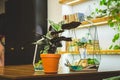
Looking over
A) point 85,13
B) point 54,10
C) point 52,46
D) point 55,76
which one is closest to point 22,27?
point 54,10

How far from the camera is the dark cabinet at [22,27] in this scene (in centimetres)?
514

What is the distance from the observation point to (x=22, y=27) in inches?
222

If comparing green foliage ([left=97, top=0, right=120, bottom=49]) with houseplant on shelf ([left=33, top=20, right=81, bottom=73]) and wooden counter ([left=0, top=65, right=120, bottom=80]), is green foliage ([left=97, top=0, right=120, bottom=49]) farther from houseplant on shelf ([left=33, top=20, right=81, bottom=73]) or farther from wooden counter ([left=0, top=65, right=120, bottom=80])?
houseplant on shelf ([left=33, top=20, right=81, bottom=73])

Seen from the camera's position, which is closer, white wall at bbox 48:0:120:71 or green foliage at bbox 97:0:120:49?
A: green foliage at bbox 97:0:120:49

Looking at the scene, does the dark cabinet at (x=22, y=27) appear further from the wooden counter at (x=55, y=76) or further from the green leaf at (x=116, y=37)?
the wooden counter at (x=55, y=76)

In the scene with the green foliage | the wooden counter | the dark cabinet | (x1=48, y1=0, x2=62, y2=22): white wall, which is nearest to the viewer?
the wooden counter

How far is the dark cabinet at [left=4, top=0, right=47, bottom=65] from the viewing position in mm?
5141

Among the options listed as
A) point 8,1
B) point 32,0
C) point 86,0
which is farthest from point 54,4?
point 8,1

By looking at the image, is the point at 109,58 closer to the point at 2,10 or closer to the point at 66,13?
the point at 66,13

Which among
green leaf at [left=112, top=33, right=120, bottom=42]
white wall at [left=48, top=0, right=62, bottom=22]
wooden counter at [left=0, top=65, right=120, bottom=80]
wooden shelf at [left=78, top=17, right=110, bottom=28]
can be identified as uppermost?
white wall at [left=48, top=0, right=62, bottom=22]

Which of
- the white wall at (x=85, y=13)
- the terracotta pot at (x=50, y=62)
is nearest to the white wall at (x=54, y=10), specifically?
the white wall at (x=85, y=13)

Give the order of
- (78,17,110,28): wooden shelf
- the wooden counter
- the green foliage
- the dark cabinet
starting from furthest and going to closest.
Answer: the dark cabinet < (78,17,110,28): wooden shelf < the green foliage < the wooden counter

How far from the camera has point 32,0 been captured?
5305 millimetres

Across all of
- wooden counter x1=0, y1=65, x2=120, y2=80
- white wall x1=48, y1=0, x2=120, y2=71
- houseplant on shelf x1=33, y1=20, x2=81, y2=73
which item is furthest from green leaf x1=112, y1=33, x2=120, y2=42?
houseplant on shelf x1=33, y1=20, x2=81, y2=73
